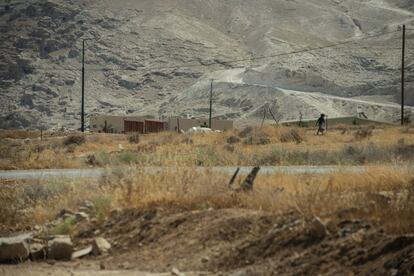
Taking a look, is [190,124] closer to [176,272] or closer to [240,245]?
[240,245]

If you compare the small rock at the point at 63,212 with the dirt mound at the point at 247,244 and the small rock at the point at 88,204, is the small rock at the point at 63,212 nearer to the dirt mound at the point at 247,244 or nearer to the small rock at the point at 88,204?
the small rock at the point at 88,204

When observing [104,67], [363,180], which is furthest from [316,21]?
[363,180]

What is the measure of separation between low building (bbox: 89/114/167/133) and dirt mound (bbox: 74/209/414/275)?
69826mm

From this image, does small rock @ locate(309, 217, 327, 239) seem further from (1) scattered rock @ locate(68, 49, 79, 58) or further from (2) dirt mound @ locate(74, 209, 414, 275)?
(1) scattered rock @ locate(68, 49, 79, 58)

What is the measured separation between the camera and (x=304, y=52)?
12331 centimetres

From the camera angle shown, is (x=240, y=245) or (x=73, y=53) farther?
(x=73, y=53)

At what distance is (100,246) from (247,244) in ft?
8.27

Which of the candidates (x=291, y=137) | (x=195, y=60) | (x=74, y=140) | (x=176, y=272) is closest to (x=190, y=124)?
(x=74, y=140)

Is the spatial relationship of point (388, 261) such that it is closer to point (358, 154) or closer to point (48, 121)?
point (358, 154)

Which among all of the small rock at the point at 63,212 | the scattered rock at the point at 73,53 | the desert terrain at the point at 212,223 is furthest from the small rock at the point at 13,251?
the scattered rock at the point at 73,53

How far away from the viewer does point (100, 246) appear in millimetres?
10242

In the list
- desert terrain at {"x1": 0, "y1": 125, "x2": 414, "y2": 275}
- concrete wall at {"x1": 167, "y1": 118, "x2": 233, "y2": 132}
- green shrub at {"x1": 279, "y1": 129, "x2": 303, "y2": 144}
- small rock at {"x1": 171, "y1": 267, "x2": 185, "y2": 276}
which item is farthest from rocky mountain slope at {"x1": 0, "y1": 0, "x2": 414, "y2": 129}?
small rock at {"x1": 171, "y1": 267, "x2": 185, "y2": 276}

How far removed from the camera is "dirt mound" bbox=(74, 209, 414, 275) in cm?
735

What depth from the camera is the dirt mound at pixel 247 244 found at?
7.35 meters
